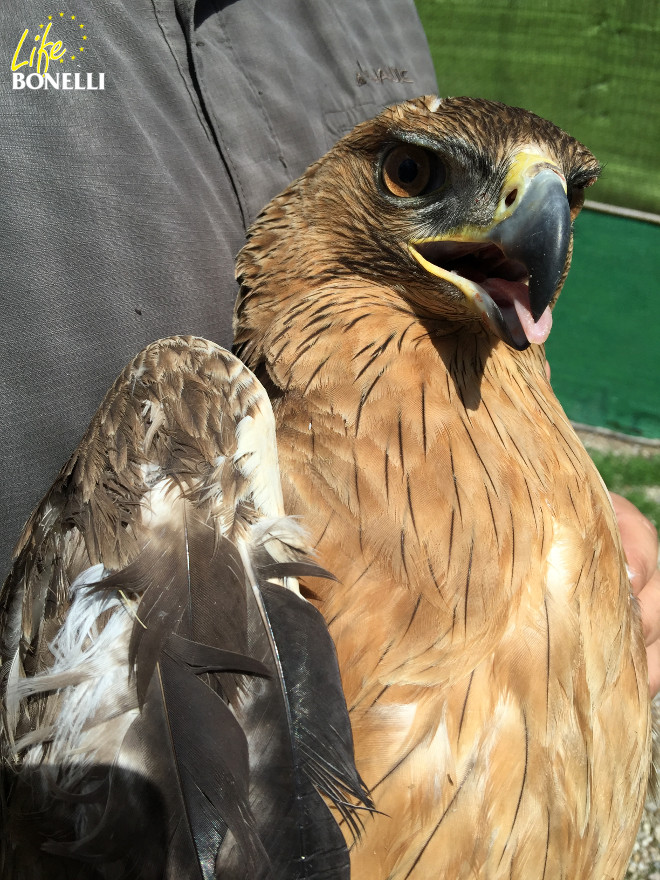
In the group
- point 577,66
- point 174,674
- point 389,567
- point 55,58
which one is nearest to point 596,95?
point 577,66

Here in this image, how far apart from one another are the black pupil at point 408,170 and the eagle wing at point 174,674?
70cm

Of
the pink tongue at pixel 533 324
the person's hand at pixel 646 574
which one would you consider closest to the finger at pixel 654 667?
the person's hand at pixel 646 574

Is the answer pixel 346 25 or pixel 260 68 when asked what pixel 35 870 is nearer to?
pixel 260 68

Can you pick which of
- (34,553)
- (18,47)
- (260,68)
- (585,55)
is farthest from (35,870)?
(585,55)

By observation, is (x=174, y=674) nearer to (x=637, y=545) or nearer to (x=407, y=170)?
(x=407, y=170)

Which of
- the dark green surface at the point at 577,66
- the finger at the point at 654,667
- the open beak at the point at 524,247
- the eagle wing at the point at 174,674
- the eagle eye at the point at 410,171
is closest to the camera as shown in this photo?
the eagle wing at the point at 174,674

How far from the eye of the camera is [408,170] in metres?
1.66

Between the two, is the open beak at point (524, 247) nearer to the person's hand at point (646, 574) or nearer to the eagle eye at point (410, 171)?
the eagle eye at point (410, 171)

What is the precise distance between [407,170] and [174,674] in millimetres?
1234

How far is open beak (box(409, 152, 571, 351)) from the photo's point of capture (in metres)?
1.36

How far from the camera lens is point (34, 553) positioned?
1.38 m

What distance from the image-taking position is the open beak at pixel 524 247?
1.36 metres

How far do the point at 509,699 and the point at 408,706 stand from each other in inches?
7.8

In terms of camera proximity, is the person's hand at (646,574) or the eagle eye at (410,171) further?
the person's hand at (646,574)
